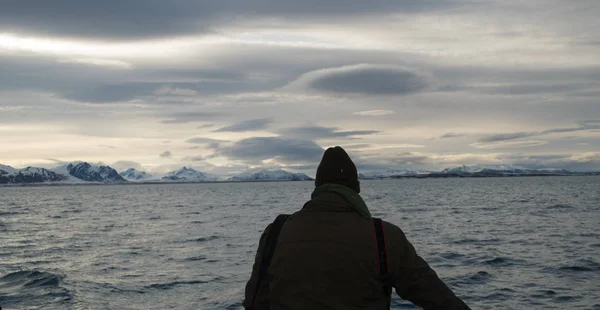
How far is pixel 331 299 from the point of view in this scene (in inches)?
184

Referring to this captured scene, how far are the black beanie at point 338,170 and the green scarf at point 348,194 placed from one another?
0.08 meters

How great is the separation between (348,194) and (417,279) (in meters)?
0.97

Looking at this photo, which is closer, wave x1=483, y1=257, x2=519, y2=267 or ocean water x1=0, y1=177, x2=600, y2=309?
ocean water x1=0, y1=177, x2=600, y2=309

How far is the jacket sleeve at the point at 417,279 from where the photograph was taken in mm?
4719

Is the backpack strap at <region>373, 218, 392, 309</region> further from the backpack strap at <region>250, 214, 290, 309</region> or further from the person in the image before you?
the backpack strap at <region>250, 214, 290, 309</region>

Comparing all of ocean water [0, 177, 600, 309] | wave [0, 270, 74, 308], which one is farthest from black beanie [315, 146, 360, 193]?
wave [0, 270, 74, 308]

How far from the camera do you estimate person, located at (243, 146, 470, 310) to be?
4.66 meters

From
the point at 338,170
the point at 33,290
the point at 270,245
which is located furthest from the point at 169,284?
the point at 338,170

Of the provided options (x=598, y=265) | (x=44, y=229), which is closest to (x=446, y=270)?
(x=598, y=265)

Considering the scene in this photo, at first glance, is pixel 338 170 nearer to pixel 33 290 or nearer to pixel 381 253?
pixel 381 253

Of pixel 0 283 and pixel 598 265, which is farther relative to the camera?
pixel 598 265

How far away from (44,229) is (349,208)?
53942 mm

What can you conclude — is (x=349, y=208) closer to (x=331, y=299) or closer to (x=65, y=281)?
(x=331, y=299)

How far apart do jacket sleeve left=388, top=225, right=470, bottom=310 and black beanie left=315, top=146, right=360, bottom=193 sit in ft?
2.22
